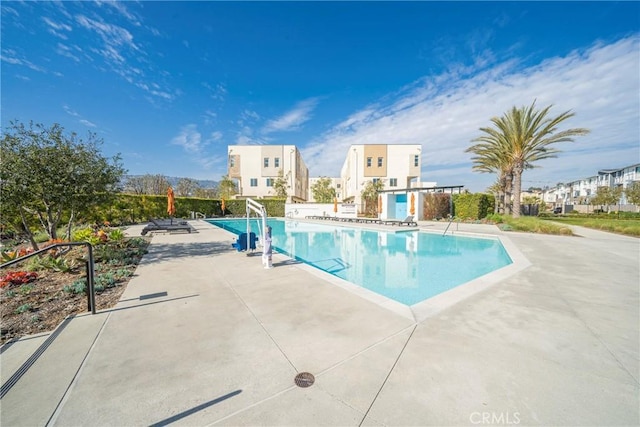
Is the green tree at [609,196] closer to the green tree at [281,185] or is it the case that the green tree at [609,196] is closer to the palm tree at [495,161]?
the palm tree at [495,161]

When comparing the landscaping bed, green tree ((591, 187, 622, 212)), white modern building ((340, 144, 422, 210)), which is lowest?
the landscaping bed

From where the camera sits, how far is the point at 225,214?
97.5ft

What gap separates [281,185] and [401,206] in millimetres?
16875

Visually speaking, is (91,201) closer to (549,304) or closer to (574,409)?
(574,409)

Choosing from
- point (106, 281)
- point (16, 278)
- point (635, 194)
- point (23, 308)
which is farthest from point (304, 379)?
point (635, 194)

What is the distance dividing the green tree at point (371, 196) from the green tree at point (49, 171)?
25794 millimetres

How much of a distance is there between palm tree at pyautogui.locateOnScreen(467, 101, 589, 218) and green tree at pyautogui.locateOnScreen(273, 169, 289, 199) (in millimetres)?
23562

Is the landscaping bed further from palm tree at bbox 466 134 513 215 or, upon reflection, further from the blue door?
palm tree at bbox 466 134 513 215

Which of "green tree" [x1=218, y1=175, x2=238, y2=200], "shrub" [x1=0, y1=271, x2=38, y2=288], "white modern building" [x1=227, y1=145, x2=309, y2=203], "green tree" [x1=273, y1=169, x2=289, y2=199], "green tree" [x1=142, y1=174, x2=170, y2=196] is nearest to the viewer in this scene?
"shrub" [x1=0, y1=271, x2=38, y2=288]

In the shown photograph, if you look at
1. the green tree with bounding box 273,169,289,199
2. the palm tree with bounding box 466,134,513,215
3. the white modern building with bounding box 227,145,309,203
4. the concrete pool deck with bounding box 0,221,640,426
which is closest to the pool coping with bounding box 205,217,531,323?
the concrete pool deck with bounding box 0,221,640,426

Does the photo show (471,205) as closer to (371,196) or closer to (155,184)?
(371,196)

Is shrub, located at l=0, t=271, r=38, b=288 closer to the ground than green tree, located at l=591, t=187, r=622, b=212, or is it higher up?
closer to the ground

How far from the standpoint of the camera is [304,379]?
2.19 metres

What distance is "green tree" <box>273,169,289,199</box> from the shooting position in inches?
1345
